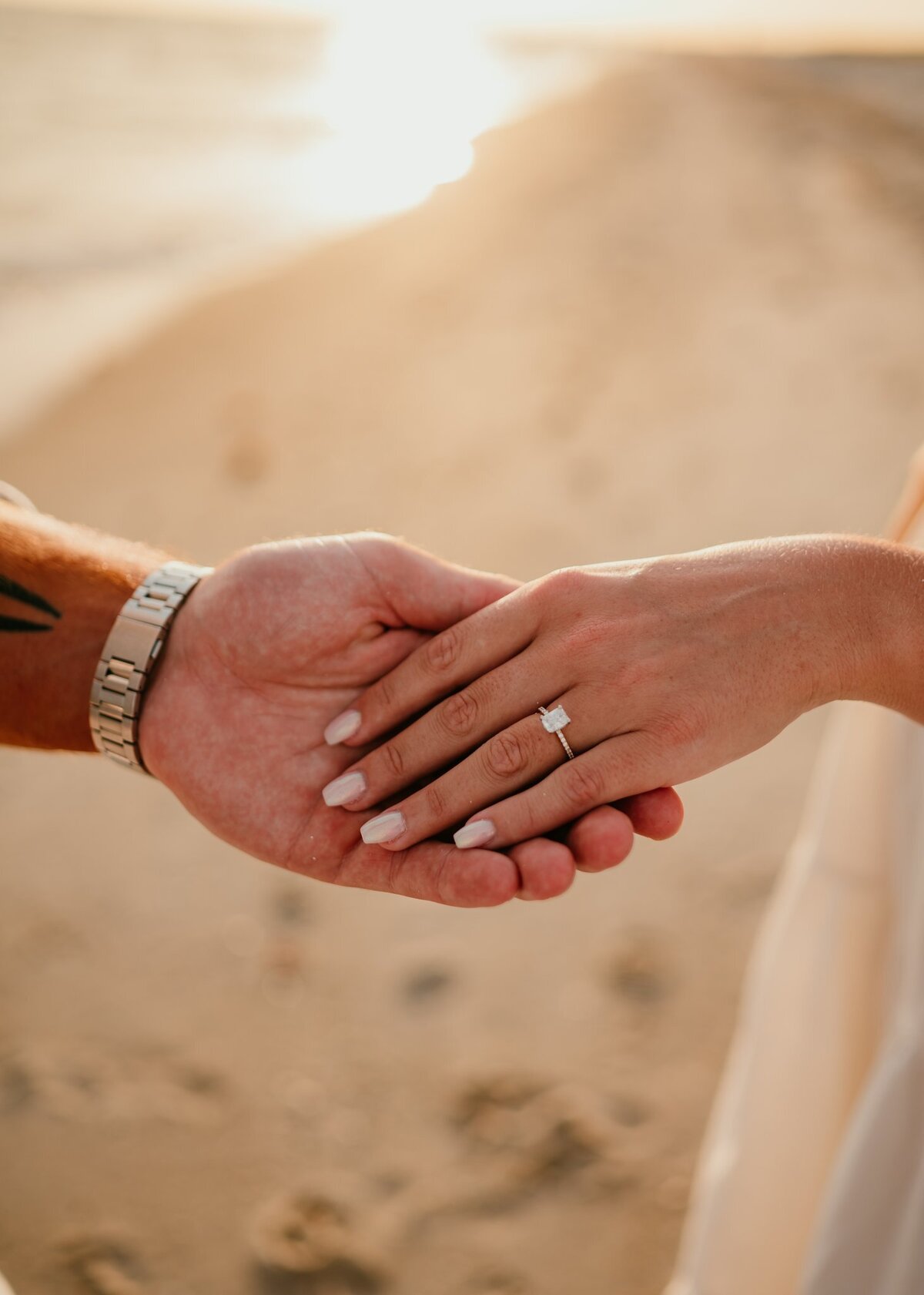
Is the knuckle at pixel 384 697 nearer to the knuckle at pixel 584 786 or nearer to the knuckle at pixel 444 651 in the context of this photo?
the knuckle at pixel 444 651

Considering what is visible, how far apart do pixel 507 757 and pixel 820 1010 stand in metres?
0.67

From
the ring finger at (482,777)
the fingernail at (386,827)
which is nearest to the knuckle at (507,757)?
the ring finger at (482,777)

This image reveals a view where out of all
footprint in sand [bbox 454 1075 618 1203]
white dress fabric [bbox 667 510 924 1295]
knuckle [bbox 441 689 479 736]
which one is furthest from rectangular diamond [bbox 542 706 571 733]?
footprint in sand [bbox 454 1075 618 1203]

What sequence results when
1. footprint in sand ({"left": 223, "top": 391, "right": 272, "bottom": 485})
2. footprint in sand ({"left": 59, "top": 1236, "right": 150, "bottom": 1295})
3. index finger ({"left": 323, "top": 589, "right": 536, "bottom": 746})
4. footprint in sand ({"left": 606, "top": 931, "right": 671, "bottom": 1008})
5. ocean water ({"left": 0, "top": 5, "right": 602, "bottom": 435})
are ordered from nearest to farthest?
index finger ({"left": 323, "top": 589, "right": 536, "bottom": 746}) → footprint in sand ({"left": 59, "top": 1236, "right": 150, "bottom": 1295}) → footprint in sand ({"left": 606, "top": 931, "right": 671, "bottom": 1008}) → footprint in sand ({"left": 223, "top": 391, "right": 272, "bottom": 485}) → ocean water ({"left": 0, "top": 5, "right": 602, "bottom": 435})

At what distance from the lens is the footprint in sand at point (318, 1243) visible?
192 centimetres

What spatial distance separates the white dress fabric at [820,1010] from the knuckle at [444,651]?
65 cm

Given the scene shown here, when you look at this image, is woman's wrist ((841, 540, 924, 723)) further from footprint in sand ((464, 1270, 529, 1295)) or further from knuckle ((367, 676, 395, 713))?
footprint in sand ((464, 1270, 529, 1295))

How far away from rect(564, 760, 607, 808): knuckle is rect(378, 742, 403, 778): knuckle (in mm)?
264

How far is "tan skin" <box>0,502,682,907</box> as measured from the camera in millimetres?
1499

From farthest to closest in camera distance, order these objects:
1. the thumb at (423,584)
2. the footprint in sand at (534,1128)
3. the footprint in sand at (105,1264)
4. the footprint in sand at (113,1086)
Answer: the footprint in sand at (113,1086)
the footprint in sand at (534,1128)
the footprint in sand at (105,1264)
the thumb at (423,584)

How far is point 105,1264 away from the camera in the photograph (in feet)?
6.37

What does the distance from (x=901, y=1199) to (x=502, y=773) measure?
735 millimetres

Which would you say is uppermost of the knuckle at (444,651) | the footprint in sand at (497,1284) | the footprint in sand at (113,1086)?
the knuckle at (444,651)

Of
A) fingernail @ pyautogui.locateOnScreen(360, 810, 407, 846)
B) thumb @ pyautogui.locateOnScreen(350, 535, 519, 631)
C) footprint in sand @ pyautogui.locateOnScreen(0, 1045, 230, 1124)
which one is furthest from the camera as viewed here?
footprint in sand @ pyautogui.locateOnScreen(0, 1045, 230, 1124)
